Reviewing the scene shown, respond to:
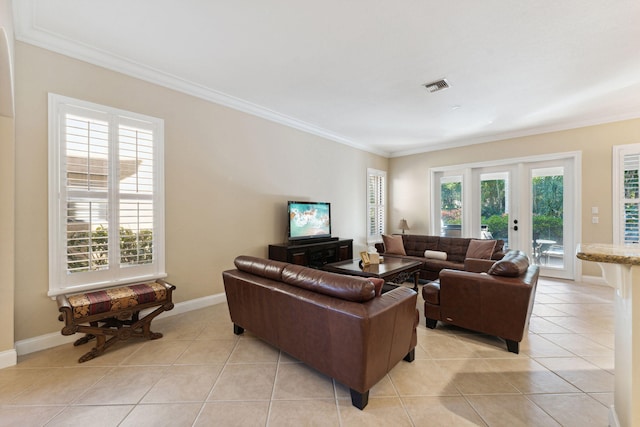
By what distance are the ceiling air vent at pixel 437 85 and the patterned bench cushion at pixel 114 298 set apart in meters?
3.74

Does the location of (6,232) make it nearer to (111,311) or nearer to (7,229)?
(7,229)

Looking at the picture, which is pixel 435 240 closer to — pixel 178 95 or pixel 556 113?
pixel 556 113

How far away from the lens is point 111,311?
2350 mm

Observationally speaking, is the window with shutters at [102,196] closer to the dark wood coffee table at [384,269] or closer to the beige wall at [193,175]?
the beige wall at [193,175]

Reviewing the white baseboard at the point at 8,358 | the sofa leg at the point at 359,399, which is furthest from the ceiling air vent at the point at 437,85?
the white baseboard at the point at 8,358

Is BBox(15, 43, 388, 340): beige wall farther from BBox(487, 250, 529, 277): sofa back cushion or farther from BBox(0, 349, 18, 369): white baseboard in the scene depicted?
BBox(487, 250, 529, 277): sofa back cushion

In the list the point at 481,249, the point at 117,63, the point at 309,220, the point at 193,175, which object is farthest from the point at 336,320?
the point at 481,249

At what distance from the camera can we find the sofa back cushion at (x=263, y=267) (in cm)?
226

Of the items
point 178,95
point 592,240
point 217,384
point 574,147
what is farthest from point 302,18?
point 592,240

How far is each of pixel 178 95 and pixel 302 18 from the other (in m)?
1.93

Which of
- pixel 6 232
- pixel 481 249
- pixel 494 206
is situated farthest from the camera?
pixel 494 206

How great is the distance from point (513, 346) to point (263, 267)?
2.30m

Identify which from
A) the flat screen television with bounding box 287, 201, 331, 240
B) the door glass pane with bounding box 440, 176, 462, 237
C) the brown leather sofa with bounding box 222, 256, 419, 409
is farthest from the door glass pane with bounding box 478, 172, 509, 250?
the brown leather sofa with bounding box 222, 256, 419, 409

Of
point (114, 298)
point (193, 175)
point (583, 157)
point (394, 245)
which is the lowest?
point (114, 298)
